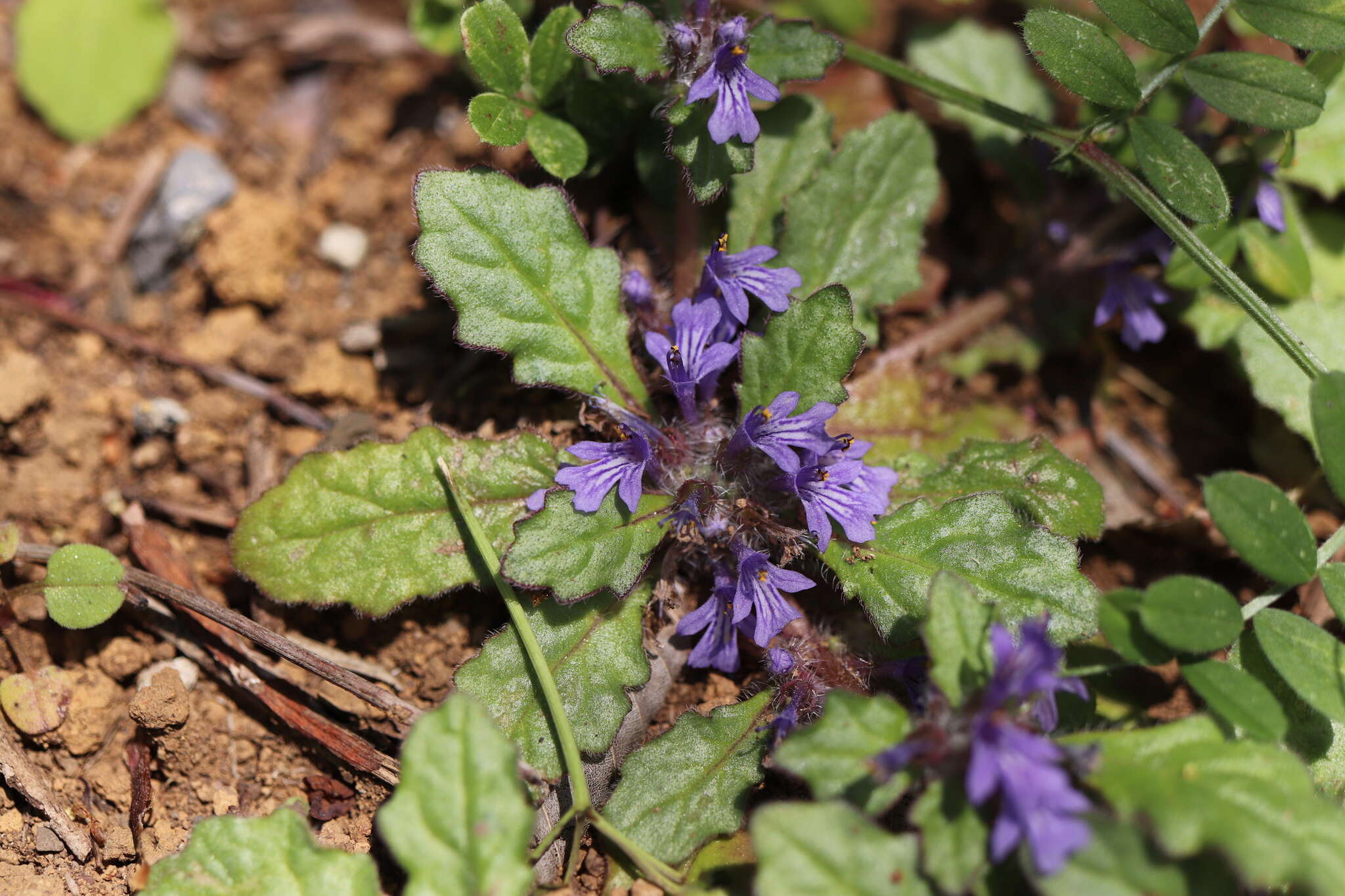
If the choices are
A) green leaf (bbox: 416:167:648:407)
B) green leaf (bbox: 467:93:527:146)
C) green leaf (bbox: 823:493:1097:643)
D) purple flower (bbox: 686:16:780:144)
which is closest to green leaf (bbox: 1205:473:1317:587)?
green leaf (bbox: 823:493:1097:643)

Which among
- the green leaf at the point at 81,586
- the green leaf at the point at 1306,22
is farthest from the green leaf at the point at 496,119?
the green leaf at the point at 1306,22

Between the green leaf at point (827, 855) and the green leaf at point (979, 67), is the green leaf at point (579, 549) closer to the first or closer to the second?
the green leaf at point (827, 855)

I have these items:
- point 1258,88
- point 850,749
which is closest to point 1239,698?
point 850,749

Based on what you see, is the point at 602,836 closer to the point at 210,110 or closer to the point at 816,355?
the point at 816,355

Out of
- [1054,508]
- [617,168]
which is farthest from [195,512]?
[1054,508]

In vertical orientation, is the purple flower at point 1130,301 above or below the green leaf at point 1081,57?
below

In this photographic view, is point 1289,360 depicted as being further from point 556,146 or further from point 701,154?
point 556,146

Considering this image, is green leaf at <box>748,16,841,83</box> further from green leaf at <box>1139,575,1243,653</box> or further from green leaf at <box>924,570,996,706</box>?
green leaf at <box>1139,575,1243,653</box>
